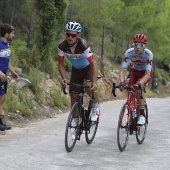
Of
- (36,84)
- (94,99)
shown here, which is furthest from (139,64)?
(36,84)

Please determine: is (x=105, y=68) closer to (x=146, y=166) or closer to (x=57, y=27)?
(x=57, y=27)

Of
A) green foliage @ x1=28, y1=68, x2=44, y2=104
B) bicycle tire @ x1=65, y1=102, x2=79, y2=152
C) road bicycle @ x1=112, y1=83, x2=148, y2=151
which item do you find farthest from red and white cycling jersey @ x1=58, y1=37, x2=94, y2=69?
green foliage @ x1=28, y1=68, x2=44, y2=104

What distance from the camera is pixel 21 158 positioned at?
245 inches

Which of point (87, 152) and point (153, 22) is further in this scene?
point (153, 22)

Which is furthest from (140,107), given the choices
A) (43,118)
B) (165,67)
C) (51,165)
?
(165,67)

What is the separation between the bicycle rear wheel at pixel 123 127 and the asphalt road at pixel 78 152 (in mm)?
146

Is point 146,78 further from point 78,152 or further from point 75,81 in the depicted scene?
point 78,152

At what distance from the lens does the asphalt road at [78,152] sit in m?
5.91

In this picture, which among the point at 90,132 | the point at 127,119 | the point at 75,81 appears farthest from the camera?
the point at 90,132

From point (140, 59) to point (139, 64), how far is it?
170 millimetres

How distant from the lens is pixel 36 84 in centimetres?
1313

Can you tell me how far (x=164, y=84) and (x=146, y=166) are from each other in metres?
43.1

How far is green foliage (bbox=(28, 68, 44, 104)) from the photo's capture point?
41.5ft

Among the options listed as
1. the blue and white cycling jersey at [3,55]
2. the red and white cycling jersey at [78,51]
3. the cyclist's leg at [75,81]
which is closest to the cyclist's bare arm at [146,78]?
the red and white cycling jersey at [78,51]
